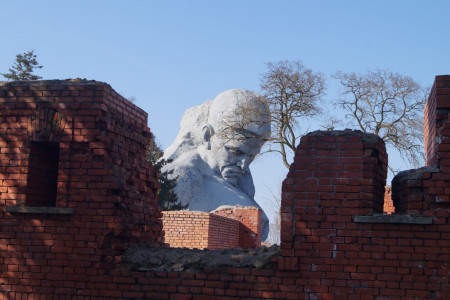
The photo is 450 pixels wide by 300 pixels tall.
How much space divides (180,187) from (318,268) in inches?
1065

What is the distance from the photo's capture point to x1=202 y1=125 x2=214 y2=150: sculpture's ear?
35459mm

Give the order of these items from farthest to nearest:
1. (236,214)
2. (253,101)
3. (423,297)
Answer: (253,101)
(236,214)
(423,297)

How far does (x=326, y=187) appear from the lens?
19.8 ft

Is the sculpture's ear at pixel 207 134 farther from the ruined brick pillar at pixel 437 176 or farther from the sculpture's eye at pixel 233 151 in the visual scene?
the ruined brick pillar at pixel 437 176

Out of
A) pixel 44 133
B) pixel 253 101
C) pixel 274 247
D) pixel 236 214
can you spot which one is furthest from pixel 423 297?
pixel 253 101

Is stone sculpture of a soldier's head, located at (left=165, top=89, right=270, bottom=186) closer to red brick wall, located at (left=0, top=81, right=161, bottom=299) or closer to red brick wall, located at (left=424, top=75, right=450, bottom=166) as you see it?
red brick wall, located at (left=0, top=81, right=161, bottom=299)

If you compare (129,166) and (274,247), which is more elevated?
(129,166)

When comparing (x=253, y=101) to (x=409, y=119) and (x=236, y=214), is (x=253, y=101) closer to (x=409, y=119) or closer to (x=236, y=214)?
(x=409, y=119)

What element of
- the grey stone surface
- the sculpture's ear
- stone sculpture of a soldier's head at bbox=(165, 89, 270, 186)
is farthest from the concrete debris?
the sculpture's ear

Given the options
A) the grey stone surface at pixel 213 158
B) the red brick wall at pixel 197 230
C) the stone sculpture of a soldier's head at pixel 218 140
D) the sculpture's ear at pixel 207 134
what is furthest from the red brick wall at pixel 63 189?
the sculpture's ear at pixel 207 134

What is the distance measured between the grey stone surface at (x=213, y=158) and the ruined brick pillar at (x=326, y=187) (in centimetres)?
2341

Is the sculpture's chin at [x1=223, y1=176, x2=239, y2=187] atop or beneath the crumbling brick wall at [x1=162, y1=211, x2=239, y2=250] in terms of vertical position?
atop

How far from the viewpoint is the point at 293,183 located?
6137mm

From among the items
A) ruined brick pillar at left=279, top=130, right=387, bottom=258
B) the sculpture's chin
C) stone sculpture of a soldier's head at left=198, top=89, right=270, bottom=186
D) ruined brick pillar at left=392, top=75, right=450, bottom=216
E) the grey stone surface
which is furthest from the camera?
the sculpture's chin
